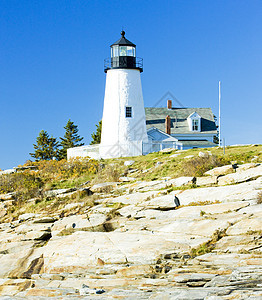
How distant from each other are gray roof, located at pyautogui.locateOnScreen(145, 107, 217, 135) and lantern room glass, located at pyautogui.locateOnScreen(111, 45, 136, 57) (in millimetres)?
10786

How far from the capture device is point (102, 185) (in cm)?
2273

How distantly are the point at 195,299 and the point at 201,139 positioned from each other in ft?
132

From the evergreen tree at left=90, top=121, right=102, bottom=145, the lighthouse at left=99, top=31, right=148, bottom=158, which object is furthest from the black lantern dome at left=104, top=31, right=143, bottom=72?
the evergreen tree at left=90, top=121, right=102, bottom=145

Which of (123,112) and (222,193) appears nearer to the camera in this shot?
(222,193)

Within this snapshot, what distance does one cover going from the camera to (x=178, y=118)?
4972cm

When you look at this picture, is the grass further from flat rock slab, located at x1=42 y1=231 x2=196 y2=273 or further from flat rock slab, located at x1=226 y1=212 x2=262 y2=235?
flat rock slab, located at x1=42 y1=231 x2=196 y2=273

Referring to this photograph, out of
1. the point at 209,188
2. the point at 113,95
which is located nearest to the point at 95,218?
the point at 209,188

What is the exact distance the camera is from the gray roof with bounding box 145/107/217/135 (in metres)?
47.8

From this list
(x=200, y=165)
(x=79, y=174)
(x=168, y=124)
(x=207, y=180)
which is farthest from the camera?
(x=168, y=124)

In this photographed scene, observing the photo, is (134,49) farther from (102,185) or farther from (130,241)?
(130,241)

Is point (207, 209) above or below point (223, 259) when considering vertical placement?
above

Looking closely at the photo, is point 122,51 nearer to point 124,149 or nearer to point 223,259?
point 124,149

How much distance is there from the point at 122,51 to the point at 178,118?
1463 centimetres

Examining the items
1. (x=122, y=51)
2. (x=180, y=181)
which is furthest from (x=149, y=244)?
(x=122, y=51)
